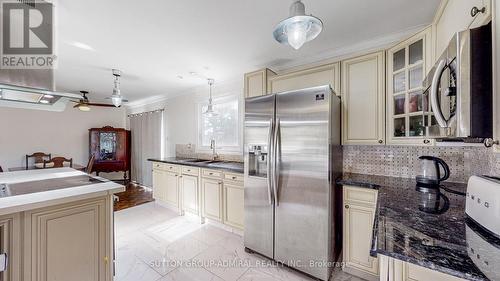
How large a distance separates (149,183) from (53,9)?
414cm

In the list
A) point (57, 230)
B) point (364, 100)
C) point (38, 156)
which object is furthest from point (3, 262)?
point (38, 156)

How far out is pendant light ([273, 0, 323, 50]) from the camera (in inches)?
41.9

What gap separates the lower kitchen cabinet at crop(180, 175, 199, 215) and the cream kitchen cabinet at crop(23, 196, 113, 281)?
161cm

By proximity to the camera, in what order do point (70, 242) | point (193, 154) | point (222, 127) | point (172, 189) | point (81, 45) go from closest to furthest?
point (70, 242)
point (81, 45)
point (172, 189)
point (222, 127)
point (193, 154)

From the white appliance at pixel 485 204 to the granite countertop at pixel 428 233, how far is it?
4 centimetres

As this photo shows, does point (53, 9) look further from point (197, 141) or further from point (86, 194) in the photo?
point (197, 141)

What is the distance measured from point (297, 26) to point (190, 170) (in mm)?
2646

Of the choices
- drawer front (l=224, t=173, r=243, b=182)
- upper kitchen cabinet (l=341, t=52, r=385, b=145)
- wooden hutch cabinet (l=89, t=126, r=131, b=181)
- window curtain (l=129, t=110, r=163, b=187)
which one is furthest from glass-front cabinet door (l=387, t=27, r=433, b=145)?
wooden hutch cabinet (l=89, t=126, r=131, b=181)

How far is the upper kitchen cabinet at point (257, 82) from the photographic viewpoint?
2.58 metres

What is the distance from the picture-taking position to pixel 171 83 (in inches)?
149

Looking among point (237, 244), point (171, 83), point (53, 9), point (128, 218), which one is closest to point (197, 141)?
point (171, 83)

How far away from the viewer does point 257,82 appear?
264 cm

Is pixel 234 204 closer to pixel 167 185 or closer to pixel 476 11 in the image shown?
pixel 167 185

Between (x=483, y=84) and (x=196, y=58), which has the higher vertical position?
(x=196, y=58)
